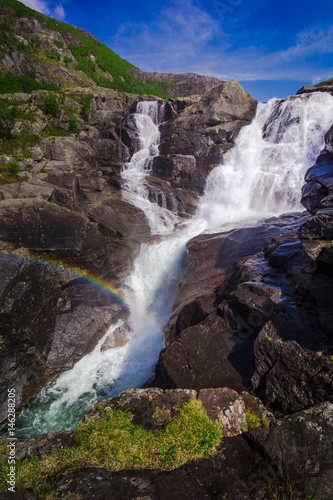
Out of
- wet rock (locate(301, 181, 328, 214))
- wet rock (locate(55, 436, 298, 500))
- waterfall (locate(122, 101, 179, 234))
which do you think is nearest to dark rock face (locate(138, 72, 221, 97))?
waterfall (locate(122, 101, 179, 234))

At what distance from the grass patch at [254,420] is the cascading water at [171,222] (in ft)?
19.9

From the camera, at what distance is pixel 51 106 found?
30156mm

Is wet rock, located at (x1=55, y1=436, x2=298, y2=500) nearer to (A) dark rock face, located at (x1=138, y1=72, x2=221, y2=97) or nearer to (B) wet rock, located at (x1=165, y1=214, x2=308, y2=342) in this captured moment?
(B) wet rock, located at (x1=165, y1=214, x2=308, y2=342)

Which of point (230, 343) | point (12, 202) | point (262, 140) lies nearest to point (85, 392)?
point (230, 343)

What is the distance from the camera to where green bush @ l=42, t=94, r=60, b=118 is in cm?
3012

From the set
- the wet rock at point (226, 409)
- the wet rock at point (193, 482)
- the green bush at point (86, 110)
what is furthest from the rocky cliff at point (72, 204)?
the wet rock at point (226, 409)

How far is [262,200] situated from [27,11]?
91.1 m

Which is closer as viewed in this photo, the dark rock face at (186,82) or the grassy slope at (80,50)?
the grassy slope at (80,50)

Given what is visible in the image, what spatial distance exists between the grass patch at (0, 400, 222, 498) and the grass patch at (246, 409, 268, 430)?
28.1 inches

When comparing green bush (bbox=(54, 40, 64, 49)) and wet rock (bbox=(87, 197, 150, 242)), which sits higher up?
green bush (bbox=(54, 40, 64, 49))

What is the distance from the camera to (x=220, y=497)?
313 cm

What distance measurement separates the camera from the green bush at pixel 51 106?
3012cm

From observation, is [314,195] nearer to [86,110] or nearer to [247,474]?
[247,474]

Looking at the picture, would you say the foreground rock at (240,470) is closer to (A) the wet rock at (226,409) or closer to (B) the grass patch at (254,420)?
(A) the wet rock at (226,409)
